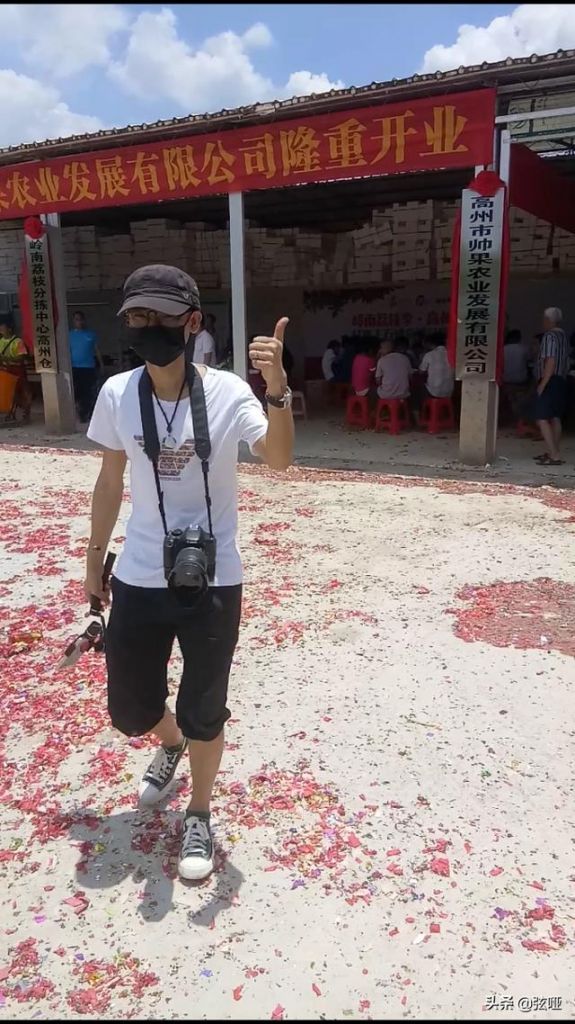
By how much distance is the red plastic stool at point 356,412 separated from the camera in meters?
11.2

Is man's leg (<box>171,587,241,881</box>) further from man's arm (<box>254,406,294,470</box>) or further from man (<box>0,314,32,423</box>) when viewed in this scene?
man (<box>0,314,32,423</box>)

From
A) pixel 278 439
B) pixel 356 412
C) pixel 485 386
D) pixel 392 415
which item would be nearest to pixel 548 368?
pixel 485 386

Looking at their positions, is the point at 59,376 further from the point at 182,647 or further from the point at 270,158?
the point at 182,647

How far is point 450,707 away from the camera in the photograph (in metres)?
3.37

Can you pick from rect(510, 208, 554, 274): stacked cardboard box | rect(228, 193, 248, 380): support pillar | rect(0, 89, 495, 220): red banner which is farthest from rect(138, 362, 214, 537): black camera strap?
rect(510, 208, 554, 274): stacked cardboard box

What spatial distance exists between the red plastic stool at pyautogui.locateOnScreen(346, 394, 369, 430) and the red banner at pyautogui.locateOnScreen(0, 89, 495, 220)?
11.0 ft

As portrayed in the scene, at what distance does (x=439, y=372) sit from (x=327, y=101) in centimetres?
357

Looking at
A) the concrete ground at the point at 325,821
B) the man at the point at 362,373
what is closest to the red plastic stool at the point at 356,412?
the man at the point at 362,373

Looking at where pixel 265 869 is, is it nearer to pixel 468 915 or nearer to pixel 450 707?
pixel 468 915

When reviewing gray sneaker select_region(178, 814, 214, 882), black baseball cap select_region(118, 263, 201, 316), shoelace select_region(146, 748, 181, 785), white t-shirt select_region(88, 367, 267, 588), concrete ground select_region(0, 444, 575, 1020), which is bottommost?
concrete ground select_region(0, 444, 575, 1020)

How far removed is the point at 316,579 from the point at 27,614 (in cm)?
177

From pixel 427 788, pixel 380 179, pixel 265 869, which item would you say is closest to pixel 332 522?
pixel 427 788

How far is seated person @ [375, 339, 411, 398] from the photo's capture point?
1022cm

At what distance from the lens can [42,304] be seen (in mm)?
11070
